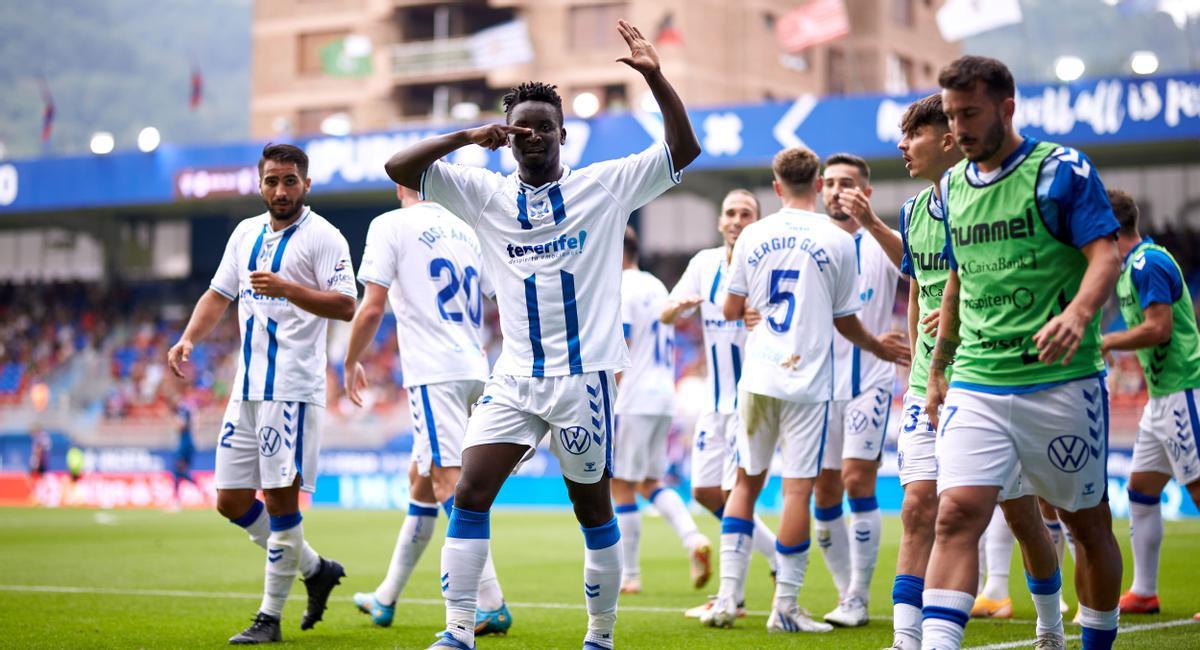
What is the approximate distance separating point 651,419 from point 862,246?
298 cm

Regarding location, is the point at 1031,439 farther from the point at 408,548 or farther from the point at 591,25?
the point at 591,25

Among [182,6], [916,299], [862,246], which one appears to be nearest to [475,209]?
[916,299]

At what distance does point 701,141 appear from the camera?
3155 cm

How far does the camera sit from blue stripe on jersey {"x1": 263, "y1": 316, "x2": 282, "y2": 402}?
24.8 ft

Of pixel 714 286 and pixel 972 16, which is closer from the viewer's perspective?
pixel 714 286

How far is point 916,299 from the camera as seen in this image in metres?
6.36

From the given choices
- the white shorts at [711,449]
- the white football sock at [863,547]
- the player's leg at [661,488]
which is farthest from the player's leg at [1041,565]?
the player's leg at [661,488]

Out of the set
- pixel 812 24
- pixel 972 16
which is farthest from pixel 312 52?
pixel 972 16

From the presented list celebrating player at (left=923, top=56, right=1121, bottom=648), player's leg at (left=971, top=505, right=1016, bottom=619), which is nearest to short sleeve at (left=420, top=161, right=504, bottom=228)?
celebrating player at (left=923, top=56, right=1121, bottom=648)

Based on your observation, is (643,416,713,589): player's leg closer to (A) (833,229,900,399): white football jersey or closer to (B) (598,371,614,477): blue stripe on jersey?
(A) (833,229,900,399): white football jersey

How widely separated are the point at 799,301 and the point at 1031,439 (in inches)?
123

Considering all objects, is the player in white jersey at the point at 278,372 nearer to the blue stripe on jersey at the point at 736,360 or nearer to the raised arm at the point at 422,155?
the raised arm at the point at 422,155

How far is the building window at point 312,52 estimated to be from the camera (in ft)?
188

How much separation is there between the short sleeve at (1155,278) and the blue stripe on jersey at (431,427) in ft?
13.0
